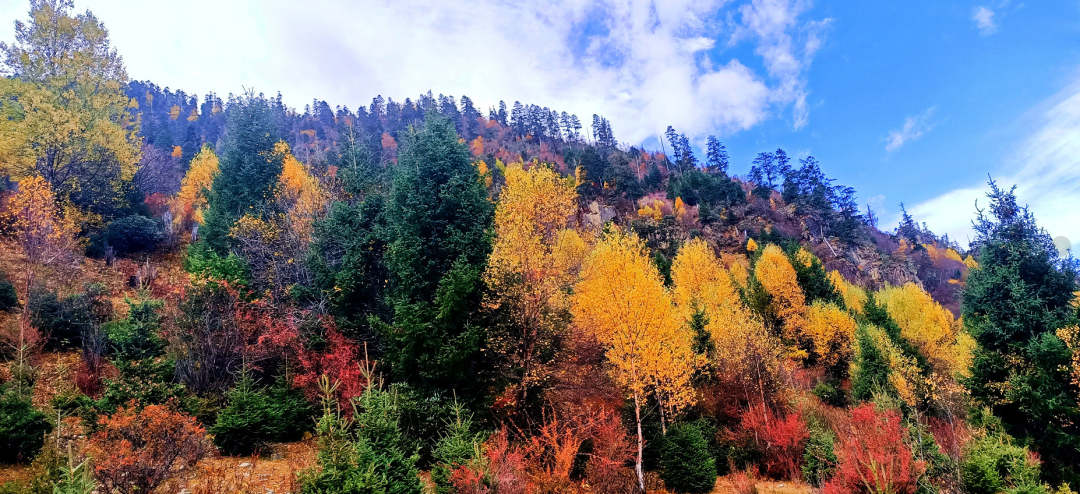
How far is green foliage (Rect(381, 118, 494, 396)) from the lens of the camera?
1773cm

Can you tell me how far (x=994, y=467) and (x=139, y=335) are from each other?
30.8 meters

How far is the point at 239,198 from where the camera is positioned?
28109mm

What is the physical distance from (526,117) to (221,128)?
64623mm

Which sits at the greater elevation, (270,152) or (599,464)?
(270,152)

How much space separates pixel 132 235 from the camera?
92.6 ft

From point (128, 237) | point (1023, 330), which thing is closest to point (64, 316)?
point (128, 237)

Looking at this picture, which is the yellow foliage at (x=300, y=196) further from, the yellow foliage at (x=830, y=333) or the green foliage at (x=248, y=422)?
the yellow foliage at (x=830, y=333)

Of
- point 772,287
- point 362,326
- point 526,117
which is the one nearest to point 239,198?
point 362,326

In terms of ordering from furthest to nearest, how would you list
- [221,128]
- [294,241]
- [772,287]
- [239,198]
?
[221,128]
[772,287]
[239,198]
[294,241]

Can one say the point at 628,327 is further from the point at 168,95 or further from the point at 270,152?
the point at 168,95

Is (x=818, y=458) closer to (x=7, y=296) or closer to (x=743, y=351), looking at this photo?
(x=743, y=351)

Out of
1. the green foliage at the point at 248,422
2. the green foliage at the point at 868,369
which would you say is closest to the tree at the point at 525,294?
the green foliage at the point at 248,422

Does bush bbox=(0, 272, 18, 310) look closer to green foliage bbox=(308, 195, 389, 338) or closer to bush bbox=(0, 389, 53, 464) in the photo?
green foliage bbox=(308, 195, 389, 338)

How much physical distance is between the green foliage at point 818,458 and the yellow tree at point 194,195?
43673 millimetres
